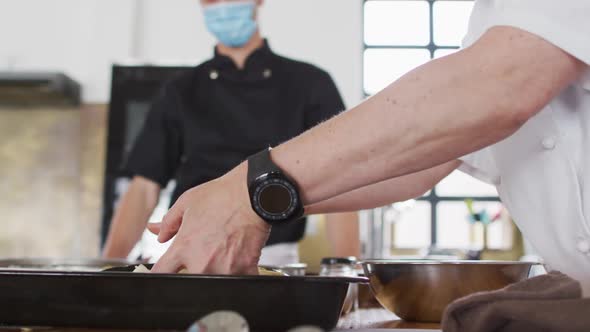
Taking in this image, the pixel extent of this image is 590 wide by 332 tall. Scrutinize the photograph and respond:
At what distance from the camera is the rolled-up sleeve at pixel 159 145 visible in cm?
191

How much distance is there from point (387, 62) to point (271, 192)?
3522 millimetres

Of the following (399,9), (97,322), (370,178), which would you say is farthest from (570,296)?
(399,9)

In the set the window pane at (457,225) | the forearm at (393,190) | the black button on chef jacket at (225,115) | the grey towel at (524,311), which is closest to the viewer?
the grey towel at (524,311)

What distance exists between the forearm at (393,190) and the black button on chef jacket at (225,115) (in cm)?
79

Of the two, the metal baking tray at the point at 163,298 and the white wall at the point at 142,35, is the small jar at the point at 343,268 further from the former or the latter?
the white wall at the point at 142,35

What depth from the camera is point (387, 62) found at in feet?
13.4

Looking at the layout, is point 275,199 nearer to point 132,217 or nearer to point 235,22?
point 132,217

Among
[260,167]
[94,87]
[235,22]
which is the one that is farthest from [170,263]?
[94,87]

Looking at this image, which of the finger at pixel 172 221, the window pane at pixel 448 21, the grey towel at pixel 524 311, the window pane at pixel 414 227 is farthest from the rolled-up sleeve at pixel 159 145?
the window pane at pixel 448 21

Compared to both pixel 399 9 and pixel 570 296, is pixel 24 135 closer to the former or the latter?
pixel 399 9

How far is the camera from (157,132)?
6.33 feet

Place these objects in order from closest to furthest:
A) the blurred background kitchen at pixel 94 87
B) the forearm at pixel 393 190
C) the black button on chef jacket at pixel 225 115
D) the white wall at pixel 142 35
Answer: the forearm at pixel 393 190
the black button on chef jacket at pixel 225 115
the blurred background kitchen at pixel 94 87
the white wall at pixel 142 35

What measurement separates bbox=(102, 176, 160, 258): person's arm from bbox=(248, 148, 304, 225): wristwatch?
121 centimetres

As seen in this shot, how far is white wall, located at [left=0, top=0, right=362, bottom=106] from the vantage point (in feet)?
11.6
